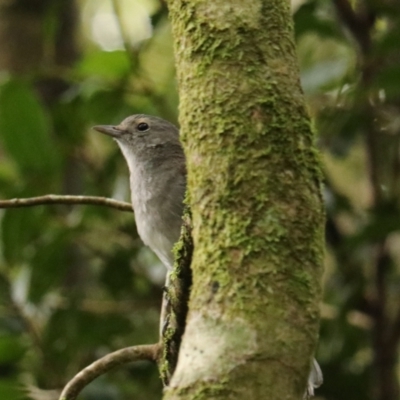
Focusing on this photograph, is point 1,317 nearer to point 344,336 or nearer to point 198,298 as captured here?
point 344,336

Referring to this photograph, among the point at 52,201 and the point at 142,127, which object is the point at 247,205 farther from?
the point at 142,127

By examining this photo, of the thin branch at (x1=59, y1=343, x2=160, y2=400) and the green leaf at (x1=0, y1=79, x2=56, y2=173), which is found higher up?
the green leaf at (x1=0, y1=79, x2=56, y2=173)

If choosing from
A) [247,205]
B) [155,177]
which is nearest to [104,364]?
[247,205]

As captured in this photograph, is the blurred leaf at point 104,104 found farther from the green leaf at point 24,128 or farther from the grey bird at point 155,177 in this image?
the green leaf at point 24,128

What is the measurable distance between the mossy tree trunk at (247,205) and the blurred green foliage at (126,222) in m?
2.60

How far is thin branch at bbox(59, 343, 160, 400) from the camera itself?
9.29 ft

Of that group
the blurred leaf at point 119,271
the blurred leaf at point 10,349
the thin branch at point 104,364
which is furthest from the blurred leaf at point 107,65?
the thin branch at point 104,364

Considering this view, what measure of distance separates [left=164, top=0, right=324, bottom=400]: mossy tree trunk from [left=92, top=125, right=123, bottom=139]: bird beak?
115 inches

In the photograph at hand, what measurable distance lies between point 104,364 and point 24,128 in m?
2.32

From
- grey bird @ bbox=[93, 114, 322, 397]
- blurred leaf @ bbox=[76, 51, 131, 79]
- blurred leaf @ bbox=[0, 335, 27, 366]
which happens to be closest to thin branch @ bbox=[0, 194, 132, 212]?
grey bird @ bbox=[93, 114, 322, 397]

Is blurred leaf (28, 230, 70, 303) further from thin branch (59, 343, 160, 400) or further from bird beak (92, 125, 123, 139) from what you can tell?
thin branch (59, 343, 160, 400)

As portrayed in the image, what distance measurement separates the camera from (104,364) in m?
2.93

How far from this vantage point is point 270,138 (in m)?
2.00

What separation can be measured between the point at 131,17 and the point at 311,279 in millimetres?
7382
